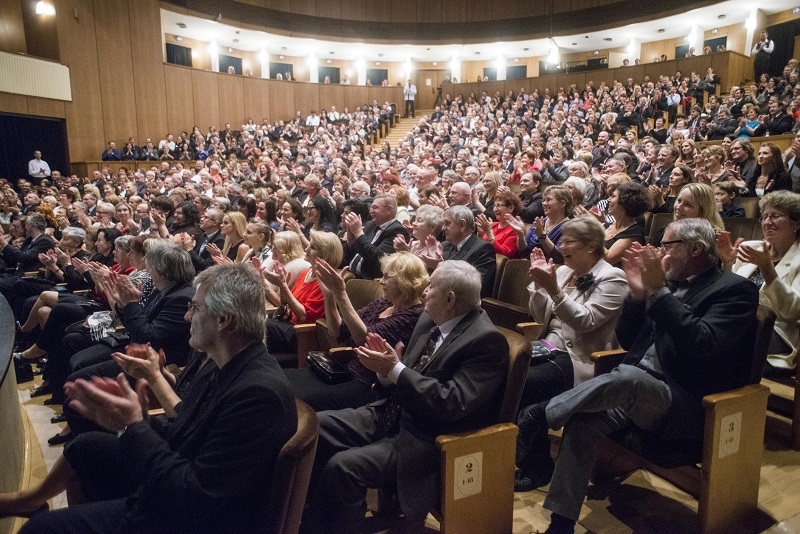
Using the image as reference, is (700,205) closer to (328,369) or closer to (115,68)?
(328,369)

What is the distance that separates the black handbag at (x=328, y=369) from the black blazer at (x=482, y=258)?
1.00m

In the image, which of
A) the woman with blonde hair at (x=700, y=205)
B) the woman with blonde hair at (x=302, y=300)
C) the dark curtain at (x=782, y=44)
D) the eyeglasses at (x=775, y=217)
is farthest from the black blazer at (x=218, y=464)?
the dark curtain at (x=782, y=44)

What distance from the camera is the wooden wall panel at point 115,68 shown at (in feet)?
40.6

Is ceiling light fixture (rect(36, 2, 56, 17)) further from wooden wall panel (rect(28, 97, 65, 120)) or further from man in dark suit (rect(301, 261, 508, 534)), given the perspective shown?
man in dark suit (rect(301, 261, 508, 534))

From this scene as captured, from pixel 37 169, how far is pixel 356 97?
10.1 metres

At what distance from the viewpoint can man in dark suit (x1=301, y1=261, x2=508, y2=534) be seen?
5.47ft

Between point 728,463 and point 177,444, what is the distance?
171 centimetres

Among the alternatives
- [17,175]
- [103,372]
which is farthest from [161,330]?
[17,175]

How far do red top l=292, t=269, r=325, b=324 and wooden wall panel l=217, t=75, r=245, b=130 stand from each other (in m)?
13.6

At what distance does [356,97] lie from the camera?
60.2 feet

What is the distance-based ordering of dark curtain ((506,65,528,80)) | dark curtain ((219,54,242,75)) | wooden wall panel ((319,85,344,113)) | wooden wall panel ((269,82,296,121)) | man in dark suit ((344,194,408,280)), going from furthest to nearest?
dark curtain ((506,65,528,80)), dark curtain ((219,54,242,75)), wooden wall panel ((319,85,344,113)), wooden wall panel ((269,82,296,121)), man in dark suit ((344,194,408,280))

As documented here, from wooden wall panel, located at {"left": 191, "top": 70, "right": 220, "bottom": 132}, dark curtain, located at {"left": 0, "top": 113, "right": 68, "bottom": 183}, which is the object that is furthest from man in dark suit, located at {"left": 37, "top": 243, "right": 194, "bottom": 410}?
wooden wall panel, located at {"left": 191, "top": 70, "right": 220, "bottom": 132}

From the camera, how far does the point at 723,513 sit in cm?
186

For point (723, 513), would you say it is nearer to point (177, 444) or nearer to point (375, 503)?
point (375, 503)
